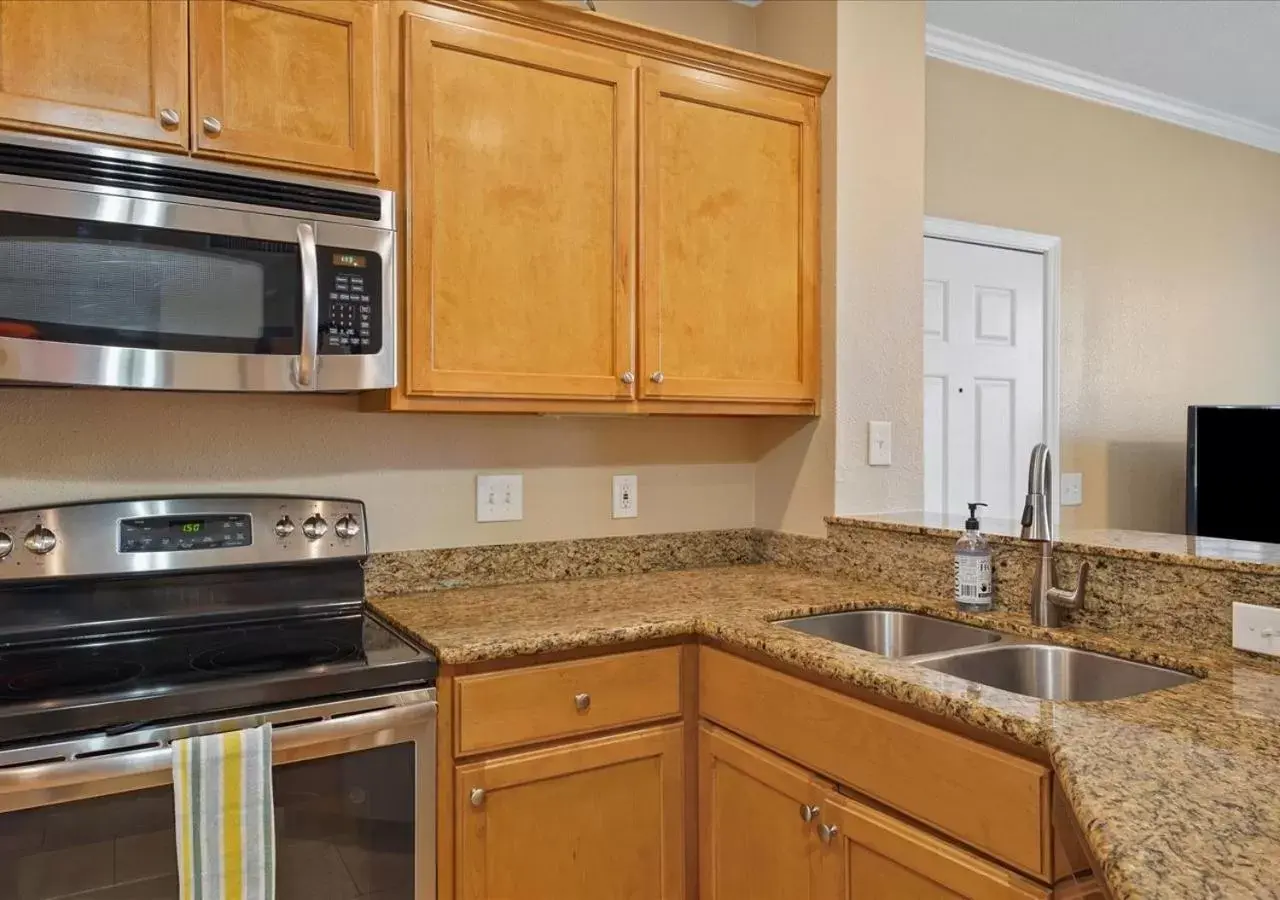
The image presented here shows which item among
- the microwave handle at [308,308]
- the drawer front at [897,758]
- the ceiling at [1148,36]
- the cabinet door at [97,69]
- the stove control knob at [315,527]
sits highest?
the ceiling at [1148,36]

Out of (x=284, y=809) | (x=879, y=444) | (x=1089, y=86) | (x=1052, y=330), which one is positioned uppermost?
(x=1089, y=86)

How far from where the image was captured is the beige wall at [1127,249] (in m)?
3.12

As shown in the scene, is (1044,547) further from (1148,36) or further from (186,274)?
(1148,36)

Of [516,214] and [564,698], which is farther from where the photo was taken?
[516,214]

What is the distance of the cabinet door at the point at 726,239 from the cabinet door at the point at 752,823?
0.85 metres

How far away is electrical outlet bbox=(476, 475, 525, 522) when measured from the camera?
7.38 ft

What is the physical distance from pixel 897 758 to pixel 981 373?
6.59ft

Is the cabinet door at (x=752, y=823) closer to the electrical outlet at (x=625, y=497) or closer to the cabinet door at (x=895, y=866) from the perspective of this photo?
the cabinet door at (x=895, y=866)

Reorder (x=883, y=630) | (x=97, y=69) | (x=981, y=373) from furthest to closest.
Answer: (x=981, y=373) < (x=883, y=630) < (x=97, y=69)

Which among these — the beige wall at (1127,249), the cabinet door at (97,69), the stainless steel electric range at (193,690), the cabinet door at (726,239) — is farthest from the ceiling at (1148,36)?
the stainless steel electric range at (193,690)

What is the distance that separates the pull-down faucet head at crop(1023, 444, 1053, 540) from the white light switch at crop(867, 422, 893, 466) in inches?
23.4

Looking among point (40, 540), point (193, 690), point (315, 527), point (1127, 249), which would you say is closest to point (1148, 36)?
point (1127, 249)

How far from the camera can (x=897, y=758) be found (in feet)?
4.63

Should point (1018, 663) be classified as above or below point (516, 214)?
below
